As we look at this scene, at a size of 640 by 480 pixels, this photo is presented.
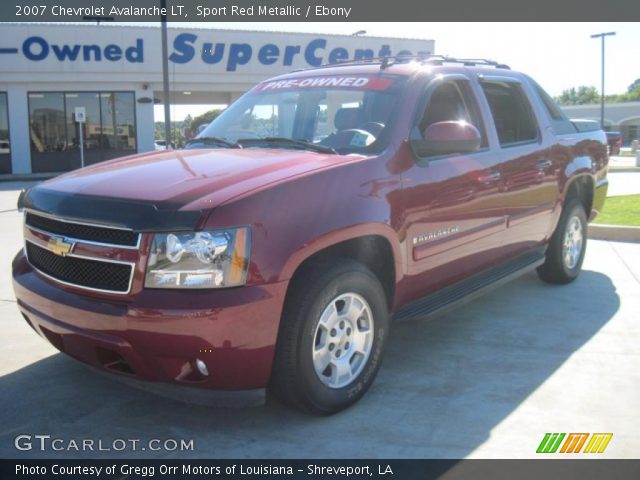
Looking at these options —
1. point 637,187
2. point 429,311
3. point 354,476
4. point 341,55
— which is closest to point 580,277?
point 429,311

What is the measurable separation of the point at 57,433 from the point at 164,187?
1.38 meters

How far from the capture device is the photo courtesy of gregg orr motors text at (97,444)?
3.09m

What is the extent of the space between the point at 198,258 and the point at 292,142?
139cm

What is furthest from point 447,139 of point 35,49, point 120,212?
point 35,49

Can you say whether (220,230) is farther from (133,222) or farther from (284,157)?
(284,157)

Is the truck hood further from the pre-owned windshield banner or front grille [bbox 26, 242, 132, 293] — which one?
the pre-owned windshield banner

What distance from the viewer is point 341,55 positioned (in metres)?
26.2

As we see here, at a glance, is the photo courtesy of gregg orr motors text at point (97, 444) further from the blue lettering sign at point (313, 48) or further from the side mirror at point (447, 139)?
the blue lettering sign at point (313, 48)

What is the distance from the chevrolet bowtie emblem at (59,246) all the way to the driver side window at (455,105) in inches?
96.1

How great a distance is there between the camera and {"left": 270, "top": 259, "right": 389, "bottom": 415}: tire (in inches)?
122

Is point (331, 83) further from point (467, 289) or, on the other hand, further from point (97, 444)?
point (97, 444)

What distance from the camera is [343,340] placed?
3443mm

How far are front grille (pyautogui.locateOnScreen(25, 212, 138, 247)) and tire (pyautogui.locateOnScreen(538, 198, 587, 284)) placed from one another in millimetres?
4188

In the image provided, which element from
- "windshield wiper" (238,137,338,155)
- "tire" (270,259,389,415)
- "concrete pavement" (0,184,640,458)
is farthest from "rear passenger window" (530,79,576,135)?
"tire" (270,259,389,415)
